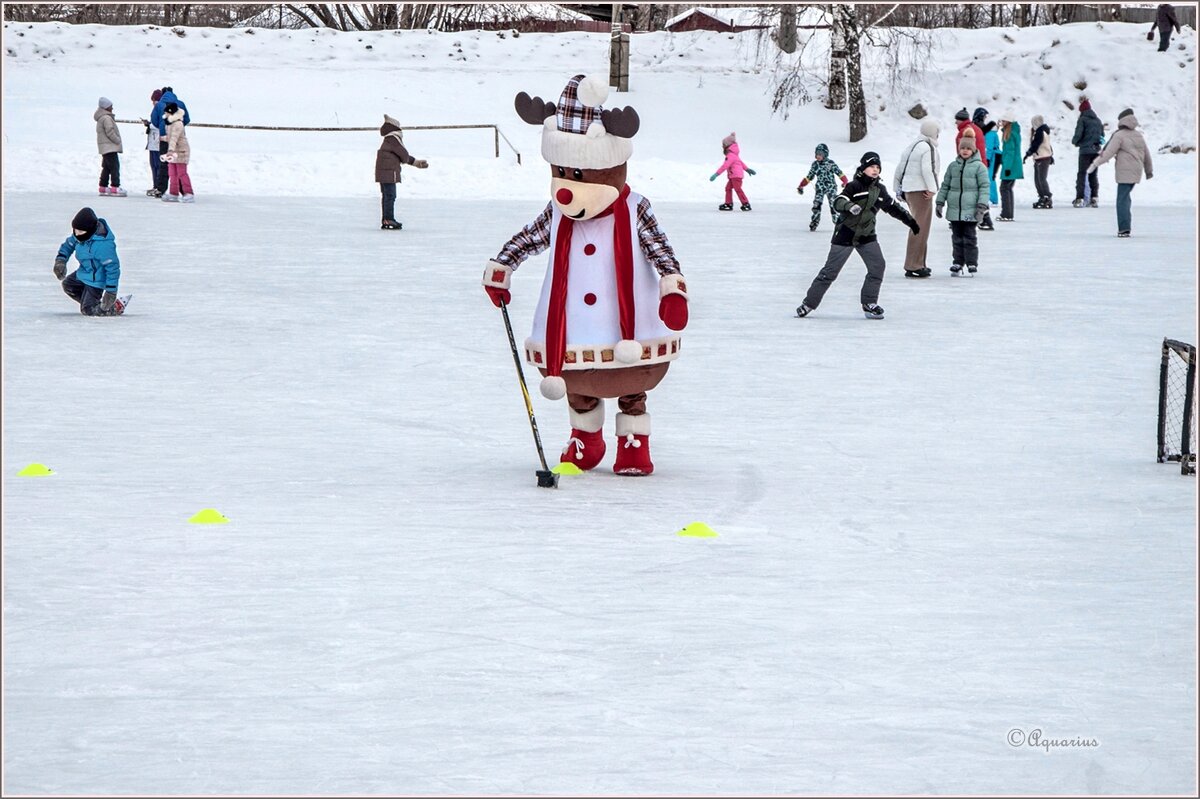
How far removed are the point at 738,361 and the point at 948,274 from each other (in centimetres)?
572

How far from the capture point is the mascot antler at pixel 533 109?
6578 millimetres

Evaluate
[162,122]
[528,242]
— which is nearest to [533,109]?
[528,242]

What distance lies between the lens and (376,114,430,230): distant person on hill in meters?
17.8

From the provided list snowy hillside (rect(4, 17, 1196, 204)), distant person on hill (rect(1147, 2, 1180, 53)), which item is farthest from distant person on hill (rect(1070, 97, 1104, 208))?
distant person on hill (rect(1147, 2, 1180, 53))

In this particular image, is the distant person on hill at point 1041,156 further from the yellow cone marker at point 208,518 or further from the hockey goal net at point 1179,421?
the yellow cone marker at point 208,518

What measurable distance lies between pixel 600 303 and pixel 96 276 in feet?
19.6

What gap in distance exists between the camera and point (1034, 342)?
34.6ft

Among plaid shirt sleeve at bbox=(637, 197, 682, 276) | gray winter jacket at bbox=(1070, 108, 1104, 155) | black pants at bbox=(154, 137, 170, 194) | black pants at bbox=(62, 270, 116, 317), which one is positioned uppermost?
gray winter jacket at bbox=(1070, 108, 1104, 155)

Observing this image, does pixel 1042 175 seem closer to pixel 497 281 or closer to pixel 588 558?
pixel 497 281

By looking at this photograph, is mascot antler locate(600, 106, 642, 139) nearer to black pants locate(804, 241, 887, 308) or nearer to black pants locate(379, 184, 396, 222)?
black pants locate(804, 241, 887, 308)

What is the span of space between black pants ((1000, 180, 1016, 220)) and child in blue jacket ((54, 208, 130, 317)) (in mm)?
12402

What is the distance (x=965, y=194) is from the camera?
13797 mm

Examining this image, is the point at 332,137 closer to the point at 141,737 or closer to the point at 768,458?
the point at 768,458

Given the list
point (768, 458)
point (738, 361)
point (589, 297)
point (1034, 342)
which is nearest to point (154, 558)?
point (589, 297)
